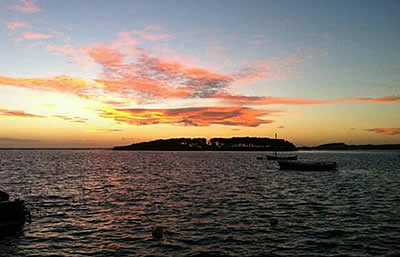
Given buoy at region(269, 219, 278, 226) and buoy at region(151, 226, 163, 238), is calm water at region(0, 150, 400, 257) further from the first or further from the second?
buoy at region(151, 226, 163, 238)

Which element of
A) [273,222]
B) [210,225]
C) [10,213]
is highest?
[10,213]

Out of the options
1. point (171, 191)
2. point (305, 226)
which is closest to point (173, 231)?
point (305, 226)

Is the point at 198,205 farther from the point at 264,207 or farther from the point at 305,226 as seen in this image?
the point at 305,226

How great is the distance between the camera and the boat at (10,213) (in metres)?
27.7

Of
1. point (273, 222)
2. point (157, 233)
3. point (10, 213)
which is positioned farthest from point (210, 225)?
point (10, 213)

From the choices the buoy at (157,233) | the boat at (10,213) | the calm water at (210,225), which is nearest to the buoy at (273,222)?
the calm water at (210,225)

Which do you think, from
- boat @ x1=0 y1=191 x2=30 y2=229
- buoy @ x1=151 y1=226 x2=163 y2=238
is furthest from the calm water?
boat @ x1=0 y1=191 x2=30 y2=229

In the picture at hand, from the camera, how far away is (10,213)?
28.3 metres

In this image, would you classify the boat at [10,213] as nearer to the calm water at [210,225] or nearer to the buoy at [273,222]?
the calm water at [210,225]

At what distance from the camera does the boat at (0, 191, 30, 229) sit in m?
27.7

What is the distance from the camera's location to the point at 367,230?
2698 centimetres

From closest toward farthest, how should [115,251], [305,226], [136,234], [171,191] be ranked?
1. [115,251]
2. [136,234]
3. [305,226]
4. [171,191]

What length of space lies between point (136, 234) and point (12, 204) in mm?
10640

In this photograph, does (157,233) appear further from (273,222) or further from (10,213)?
(10,213)
